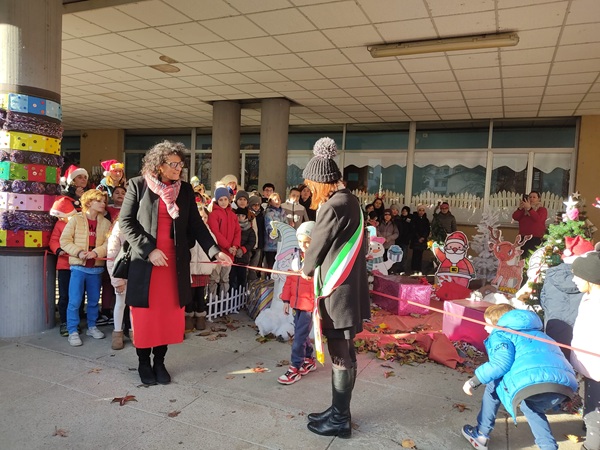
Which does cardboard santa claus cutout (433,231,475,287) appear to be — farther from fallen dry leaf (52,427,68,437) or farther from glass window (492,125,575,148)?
glass window (492,125,575,148)

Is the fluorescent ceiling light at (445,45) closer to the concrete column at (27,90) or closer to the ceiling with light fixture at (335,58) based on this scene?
the ceiling with light fixture at (335,58)

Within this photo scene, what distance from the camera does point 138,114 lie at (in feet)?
41.8

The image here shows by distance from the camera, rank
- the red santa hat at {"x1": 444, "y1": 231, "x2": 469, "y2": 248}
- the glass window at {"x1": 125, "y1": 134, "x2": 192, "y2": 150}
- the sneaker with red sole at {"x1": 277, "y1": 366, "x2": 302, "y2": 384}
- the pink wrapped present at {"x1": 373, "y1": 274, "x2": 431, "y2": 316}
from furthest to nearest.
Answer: the glass window at {"x1": 125, "y1": 134, "x2": 192, "y2": 150} → the red santa hat at {"x1": 444, "y1": 231, "x2": 469, "y2": 248} → the pink wrapped present at {"x1": 373, "y1": 274, "x2": 431, "y2": 316} → the sneaker with red sole at {"x1": 277, "y1": 366, "x2": 302, "y2": 384}

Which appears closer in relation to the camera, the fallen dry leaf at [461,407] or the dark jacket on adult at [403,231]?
the fallen dry leaf at [461,407]

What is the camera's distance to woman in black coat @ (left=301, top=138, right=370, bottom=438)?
2.83 metres

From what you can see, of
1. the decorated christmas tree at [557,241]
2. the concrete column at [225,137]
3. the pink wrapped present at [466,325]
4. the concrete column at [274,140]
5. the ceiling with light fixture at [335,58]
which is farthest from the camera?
the concrete column at [225,137]

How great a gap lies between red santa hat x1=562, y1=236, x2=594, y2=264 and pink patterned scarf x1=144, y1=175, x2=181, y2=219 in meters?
3.16

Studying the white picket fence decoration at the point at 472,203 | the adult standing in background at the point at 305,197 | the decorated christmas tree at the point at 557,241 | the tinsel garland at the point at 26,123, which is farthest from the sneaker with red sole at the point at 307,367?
the white picket fence decoration at the point at 472,203

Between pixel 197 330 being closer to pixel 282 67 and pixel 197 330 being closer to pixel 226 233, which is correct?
pixel 226 233

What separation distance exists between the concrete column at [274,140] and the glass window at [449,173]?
4399 millimetres

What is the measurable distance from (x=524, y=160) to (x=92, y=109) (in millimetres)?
11883

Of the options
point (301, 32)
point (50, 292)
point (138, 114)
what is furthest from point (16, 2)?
point (138, 114)

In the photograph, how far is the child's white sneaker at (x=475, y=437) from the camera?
9.30ft

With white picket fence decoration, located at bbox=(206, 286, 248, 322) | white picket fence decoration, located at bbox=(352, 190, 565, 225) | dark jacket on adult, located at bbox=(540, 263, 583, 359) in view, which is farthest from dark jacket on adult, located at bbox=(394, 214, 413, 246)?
dark jacket on adult, located at bbox=(540, 263, 583, 359)
